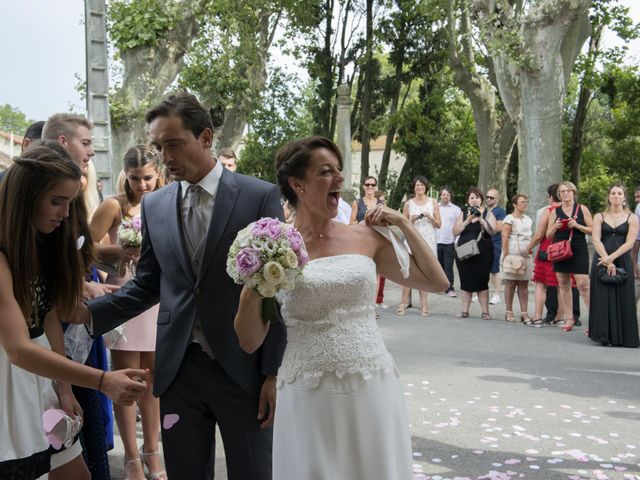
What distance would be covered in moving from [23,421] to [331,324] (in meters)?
1.33

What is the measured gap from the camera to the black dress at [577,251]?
1206 centimetres

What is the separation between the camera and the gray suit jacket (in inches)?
131

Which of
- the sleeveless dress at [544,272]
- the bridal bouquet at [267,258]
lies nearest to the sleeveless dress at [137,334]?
the bridal bouquet at [267,258]

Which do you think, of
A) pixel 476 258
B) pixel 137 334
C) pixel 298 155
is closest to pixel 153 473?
pixel 137 334

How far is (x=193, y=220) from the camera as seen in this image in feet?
11.5

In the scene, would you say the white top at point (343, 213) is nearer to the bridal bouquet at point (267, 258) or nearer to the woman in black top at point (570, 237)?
the woman in black top at point (570, 237)

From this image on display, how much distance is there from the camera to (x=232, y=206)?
3.45m

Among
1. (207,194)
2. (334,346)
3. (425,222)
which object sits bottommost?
(334,346)

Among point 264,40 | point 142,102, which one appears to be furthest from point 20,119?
point 142,102

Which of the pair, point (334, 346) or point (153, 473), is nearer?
point (334, 346)

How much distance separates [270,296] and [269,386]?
24.0 inches

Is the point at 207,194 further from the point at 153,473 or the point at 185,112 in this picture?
the point at 153,473

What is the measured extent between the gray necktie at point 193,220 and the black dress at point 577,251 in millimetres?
9523

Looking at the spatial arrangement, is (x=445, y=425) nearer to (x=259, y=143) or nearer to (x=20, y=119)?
(x=259, y=143)
